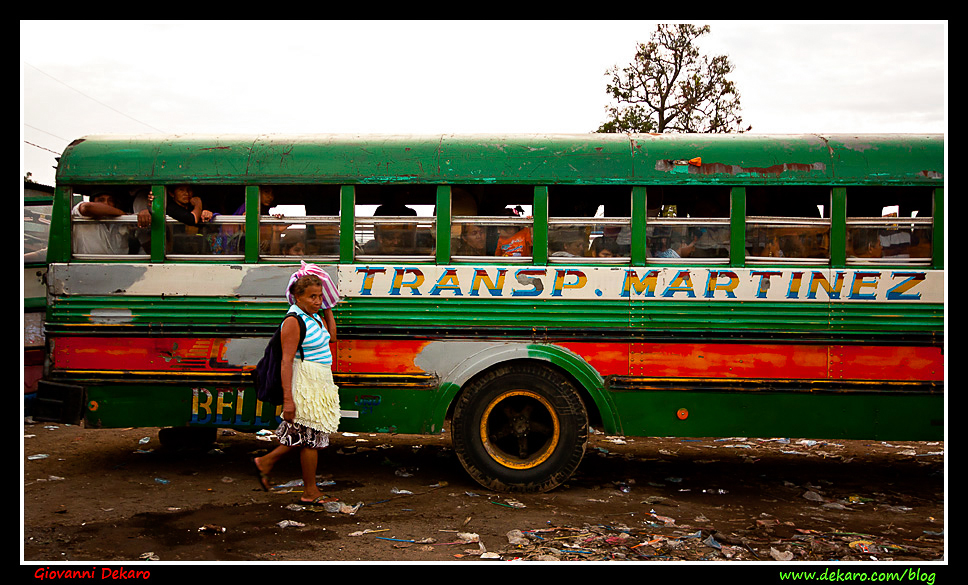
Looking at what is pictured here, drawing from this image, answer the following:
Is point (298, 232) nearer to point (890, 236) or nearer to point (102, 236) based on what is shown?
point (102, 236)

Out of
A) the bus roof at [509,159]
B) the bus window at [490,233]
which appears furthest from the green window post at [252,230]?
the bus window at [490,233]

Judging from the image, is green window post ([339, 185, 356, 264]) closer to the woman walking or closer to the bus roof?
the bus roof

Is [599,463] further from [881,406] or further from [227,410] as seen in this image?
[227,410]

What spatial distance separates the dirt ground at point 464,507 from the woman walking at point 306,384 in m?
0.44

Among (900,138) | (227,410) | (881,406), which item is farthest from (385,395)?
(900,138)

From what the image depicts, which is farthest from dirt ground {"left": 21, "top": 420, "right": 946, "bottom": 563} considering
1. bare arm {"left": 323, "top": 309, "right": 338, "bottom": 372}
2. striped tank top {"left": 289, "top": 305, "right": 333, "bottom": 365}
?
bare arm {"left": 323, "top": 309, "right": 338, "bottom": 372}

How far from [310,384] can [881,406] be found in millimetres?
4151

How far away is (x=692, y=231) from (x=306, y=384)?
3.05 m

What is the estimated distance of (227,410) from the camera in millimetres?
5484

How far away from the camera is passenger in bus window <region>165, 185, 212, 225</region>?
5.50m

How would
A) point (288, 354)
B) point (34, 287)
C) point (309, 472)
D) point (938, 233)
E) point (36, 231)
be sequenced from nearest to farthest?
point (288, 354) < point (309, 472) < point (938, 233) < point (34, 287) < point (36, 231)

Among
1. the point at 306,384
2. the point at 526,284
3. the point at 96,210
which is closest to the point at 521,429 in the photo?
the point at 526,284

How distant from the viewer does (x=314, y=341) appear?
4.82m
